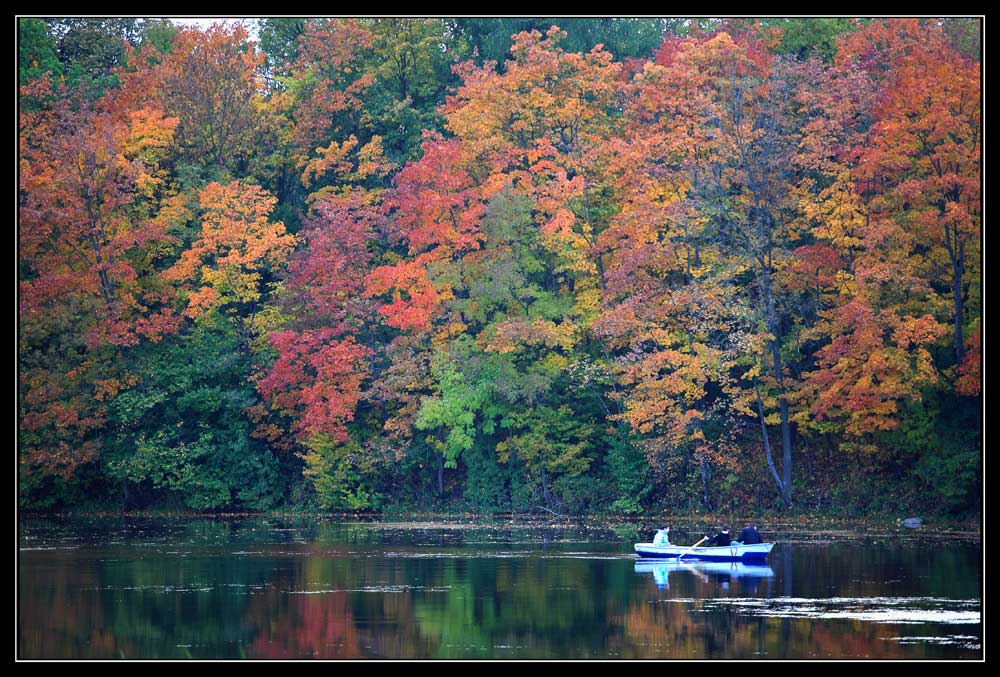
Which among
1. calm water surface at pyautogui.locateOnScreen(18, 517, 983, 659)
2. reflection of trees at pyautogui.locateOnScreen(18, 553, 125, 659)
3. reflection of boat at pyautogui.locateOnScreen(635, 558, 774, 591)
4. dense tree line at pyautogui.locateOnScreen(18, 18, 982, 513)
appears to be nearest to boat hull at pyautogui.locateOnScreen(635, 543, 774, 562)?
reflection of boat at pyautogui.locateOnScreen(635, 558, 774, 591)

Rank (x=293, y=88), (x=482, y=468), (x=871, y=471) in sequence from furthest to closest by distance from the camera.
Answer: (x=293, y=88) → (x=482, y=468) → (x=871, y=471)

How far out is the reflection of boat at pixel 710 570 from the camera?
3197 centimetres

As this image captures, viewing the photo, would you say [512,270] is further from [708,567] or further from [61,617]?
[61,617]

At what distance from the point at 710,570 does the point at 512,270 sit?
668 inches

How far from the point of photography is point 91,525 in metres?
47.3

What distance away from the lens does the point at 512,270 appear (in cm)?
4869

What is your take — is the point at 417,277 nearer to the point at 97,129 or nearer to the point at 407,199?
the point at 407,199

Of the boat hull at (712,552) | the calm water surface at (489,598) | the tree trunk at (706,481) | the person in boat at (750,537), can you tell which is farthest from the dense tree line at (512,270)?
the boat hull at (712,552)

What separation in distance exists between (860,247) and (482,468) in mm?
15185

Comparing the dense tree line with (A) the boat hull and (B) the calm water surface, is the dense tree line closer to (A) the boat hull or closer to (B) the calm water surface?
(B) the calm water surface

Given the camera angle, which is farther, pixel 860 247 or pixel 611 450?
pixel 611 450

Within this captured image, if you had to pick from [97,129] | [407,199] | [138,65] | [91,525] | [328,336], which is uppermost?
[138,65]

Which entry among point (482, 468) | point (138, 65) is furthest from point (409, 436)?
point (138, 65)

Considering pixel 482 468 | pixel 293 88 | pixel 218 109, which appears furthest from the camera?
pixel 293 88
